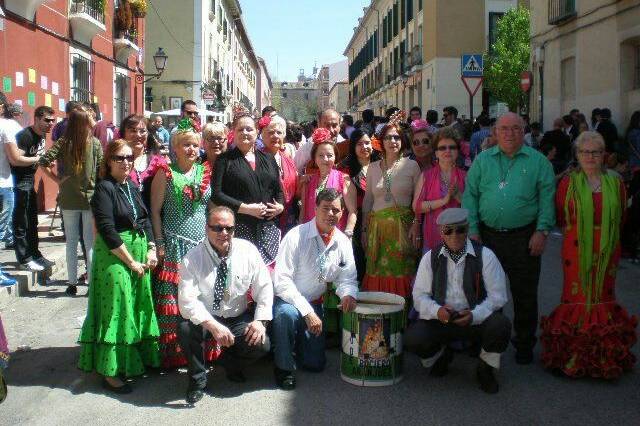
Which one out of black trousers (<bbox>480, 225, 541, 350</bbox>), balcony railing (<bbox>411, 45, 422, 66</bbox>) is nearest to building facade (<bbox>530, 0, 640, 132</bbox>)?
black trousers (<bbox>480, 225, 541, 350</bbox>)

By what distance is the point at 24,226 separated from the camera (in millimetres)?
8531

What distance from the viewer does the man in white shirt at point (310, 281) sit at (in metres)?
5.43

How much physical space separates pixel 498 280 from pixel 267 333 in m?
1.77

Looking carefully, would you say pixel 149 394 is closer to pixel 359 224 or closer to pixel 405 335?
pixel 405 335

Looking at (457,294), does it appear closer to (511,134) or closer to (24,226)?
(511,134)

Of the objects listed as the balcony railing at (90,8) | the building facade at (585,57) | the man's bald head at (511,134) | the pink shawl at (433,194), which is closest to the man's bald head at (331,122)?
the pink shawl at (433,194)

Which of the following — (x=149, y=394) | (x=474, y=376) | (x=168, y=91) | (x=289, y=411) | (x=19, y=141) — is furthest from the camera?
(x=168, y=91)

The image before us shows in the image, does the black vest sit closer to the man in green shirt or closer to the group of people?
the group of people

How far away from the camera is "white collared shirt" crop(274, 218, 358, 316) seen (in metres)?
5.73

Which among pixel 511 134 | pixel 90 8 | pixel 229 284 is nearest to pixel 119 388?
pixel 229 284

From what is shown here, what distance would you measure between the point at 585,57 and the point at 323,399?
1472 centimetres

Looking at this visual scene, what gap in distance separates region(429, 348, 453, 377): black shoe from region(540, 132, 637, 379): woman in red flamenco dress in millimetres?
736

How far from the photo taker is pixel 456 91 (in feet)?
114

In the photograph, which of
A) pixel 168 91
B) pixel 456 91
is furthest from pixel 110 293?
pixel 456 91
